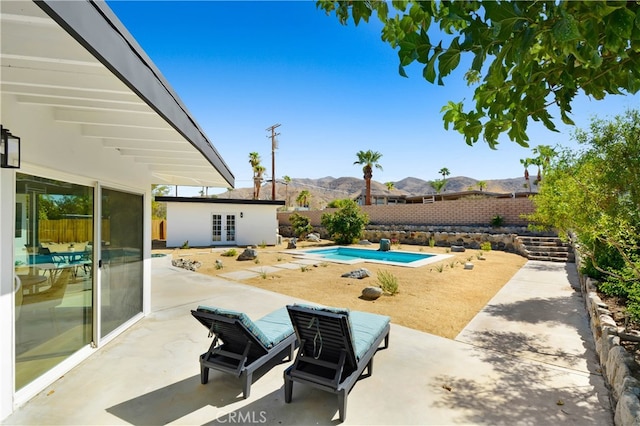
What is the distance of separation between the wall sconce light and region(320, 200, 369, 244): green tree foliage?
66.0ft

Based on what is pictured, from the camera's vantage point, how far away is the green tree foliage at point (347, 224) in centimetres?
2261

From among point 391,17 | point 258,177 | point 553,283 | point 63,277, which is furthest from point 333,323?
point 258,177

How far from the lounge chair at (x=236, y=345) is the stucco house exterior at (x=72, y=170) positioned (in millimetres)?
1860

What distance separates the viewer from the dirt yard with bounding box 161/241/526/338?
658 centimetres

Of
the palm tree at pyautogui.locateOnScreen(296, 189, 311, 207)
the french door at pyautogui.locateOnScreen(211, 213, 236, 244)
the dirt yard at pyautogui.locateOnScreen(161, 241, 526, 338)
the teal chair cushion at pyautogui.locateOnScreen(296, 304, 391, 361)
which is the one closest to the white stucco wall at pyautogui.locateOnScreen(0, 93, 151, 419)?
the teal chair cushion at pyautogui.locateOnScreen(296, 304, 391, 361)

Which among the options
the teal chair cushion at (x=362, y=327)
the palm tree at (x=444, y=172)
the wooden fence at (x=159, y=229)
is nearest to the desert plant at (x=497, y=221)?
the teal chair cushion at (x=362, y=327)

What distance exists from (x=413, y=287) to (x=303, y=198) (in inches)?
1855

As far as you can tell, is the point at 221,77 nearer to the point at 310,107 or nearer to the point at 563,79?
the point at 310,107

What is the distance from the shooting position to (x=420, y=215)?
84.8ft

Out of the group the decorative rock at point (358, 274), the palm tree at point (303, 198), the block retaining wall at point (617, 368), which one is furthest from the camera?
the palm tree at point (303, 198)

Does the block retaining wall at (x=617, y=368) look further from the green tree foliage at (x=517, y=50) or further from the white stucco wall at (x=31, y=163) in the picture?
the white stucco wall at (x=31, y=163)

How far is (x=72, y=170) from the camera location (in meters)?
4.08

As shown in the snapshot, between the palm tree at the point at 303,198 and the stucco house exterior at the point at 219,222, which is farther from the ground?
the palm tree at the point at 303,198

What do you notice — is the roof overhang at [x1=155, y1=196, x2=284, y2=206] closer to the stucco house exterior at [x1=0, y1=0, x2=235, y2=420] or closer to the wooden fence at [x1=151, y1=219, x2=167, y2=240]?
the wooden fence at [x1=151, y1=219, x2=167, y2=240]
